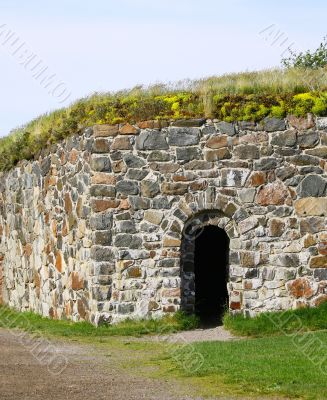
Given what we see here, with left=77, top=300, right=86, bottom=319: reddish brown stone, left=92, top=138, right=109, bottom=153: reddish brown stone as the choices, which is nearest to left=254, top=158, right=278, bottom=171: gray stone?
left=92, top=138, right=109, bottom=153: reddish brown stone

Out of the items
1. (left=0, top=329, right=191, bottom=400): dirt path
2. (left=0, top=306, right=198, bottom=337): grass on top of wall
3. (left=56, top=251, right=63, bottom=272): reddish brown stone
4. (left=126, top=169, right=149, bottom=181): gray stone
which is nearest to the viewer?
(left=0, top=329, right=191, bottom=400): dirt path

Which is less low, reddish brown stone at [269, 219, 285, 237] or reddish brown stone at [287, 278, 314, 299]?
reddish brown stone at [269, 219, 285, 237]

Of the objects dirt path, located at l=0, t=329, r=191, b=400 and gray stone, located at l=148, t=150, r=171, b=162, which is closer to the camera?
dirt path, located at l=0, t=329, r=191, b=400

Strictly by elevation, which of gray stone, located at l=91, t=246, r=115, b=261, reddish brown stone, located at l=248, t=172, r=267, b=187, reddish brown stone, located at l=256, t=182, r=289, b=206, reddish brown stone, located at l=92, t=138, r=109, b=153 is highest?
reddish brown stone, located at l=92, t=138, r=109, b=153

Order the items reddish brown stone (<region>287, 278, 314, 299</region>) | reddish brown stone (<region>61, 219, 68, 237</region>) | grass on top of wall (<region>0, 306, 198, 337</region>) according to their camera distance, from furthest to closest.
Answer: reddish brown stone (<region>61, 219, 68, 237</region>), reddish brown stone (<region>287, 278, 314, 299</region>), grass on top of wall (<region>0, 306, 198, 337</region>)

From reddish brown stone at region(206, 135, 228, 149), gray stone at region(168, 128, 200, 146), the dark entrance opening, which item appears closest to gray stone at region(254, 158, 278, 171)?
reddish brown stone at region(206, 135, 228, 149)

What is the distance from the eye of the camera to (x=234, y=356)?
12398mm

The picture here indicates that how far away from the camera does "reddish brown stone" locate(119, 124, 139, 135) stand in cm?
1642

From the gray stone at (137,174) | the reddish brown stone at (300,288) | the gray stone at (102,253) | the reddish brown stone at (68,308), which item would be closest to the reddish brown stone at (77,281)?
the reddish brown stone at (68,308)

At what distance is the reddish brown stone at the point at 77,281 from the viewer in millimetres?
17234

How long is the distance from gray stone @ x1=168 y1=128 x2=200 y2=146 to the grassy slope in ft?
10.9

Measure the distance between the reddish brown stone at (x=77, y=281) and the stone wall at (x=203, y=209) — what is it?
76cm

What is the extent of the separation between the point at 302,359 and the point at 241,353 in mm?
1071

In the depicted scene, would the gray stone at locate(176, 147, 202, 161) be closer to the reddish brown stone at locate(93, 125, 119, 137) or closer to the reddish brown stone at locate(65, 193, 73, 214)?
the reddish brown stone at locate(93, 125, 119, 137)
